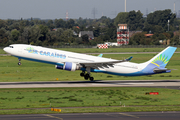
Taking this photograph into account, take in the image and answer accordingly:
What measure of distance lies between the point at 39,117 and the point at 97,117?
5.01m

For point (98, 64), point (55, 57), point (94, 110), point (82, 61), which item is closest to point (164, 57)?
point (98, 64)

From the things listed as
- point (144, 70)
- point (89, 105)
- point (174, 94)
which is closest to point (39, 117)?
point (89, 105)

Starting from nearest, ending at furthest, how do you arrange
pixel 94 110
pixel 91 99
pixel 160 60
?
pixel 94 110 → pixel 91 99 → pixel 160 60

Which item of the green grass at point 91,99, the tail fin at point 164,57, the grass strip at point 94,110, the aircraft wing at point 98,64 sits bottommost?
the grass strip at point 94,110

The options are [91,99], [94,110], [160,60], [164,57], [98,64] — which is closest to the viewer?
[94,110]

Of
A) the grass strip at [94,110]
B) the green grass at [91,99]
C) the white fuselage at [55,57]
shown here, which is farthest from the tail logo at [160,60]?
the grass strip at [94,110]

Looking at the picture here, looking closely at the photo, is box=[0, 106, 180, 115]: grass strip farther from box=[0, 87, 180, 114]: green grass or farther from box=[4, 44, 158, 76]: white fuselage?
box=[4, 44, 158, 76]: white fuselage

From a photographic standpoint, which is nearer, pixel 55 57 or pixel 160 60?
pixel 55 57

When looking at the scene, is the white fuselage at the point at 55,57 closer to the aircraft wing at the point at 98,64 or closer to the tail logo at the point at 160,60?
the aircraft wing at the point at 98,64

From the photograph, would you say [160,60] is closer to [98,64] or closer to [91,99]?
[98,64]

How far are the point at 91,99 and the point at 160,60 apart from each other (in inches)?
760

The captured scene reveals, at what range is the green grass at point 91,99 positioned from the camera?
2828 centimetres

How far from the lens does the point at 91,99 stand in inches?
1284

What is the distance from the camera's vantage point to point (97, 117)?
23.7m
